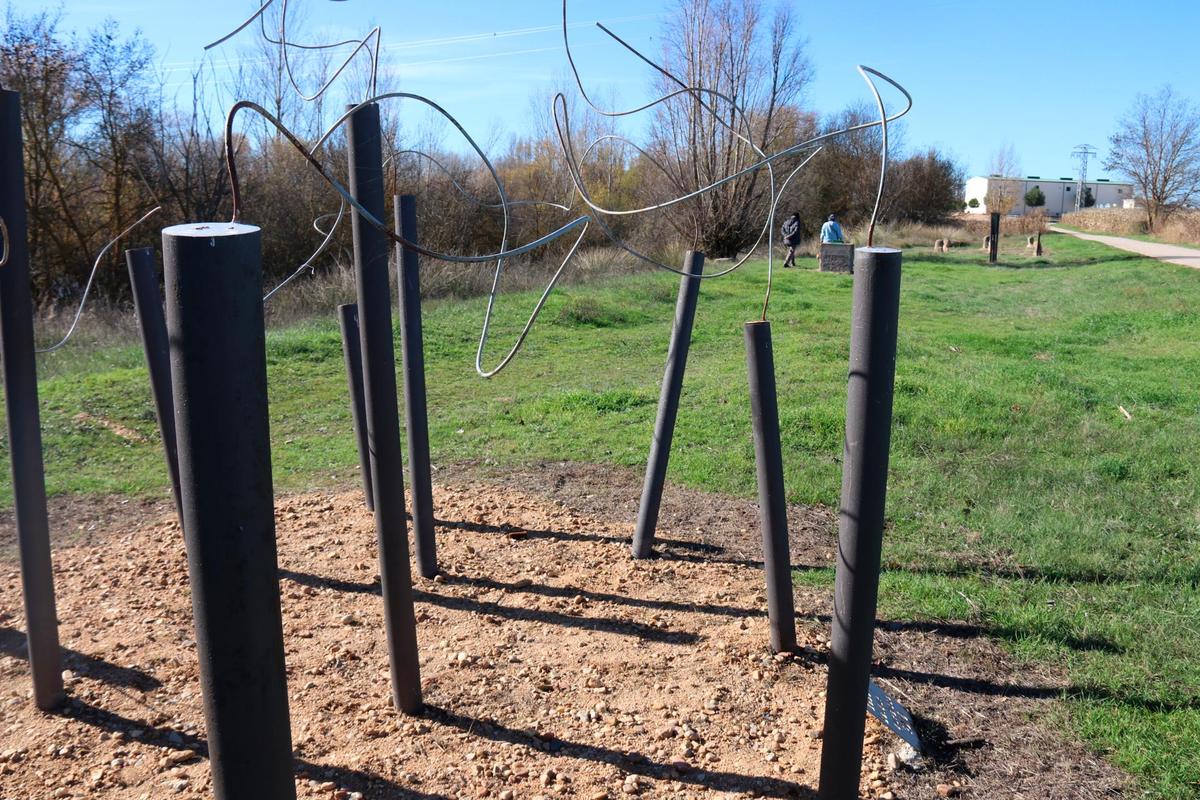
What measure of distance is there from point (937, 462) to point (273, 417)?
529cm

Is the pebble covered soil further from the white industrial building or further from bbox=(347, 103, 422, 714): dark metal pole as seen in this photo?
the white industrial building

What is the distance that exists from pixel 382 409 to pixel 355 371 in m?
1.63

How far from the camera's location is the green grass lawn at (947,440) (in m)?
3.65

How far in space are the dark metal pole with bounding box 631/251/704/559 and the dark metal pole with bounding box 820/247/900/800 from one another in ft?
6.24

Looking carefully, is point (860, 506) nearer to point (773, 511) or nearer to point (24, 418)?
point (773, 511)

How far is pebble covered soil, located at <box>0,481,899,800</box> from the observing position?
8.83 ft

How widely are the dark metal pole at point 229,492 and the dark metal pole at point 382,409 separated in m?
1.22

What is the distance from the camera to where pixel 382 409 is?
9.46ft

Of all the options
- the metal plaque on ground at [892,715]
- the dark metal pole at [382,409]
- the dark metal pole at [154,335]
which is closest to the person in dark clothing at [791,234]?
the dark metal pole at [154,335]

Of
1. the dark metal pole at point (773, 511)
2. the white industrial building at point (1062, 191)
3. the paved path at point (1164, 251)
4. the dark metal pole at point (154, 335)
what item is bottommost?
the dark metal pole at point (773, 511)

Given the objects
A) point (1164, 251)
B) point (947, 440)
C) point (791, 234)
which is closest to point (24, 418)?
point (947, 440)

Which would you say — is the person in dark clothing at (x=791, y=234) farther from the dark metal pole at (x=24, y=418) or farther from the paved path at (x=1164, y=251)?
the dark metal pole at (x=24, y=418)

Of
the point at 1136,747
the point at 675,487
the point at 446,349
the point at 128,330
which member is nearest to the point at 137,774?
the point at 1136,747

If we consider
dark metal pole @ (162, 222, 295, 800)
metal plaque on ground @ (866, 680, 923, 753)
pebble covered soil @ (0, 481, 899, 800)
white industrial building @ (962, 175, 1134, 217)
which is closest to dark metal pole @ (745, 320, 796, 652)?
pebble covered soil @ (0, 481, 899, 800)
